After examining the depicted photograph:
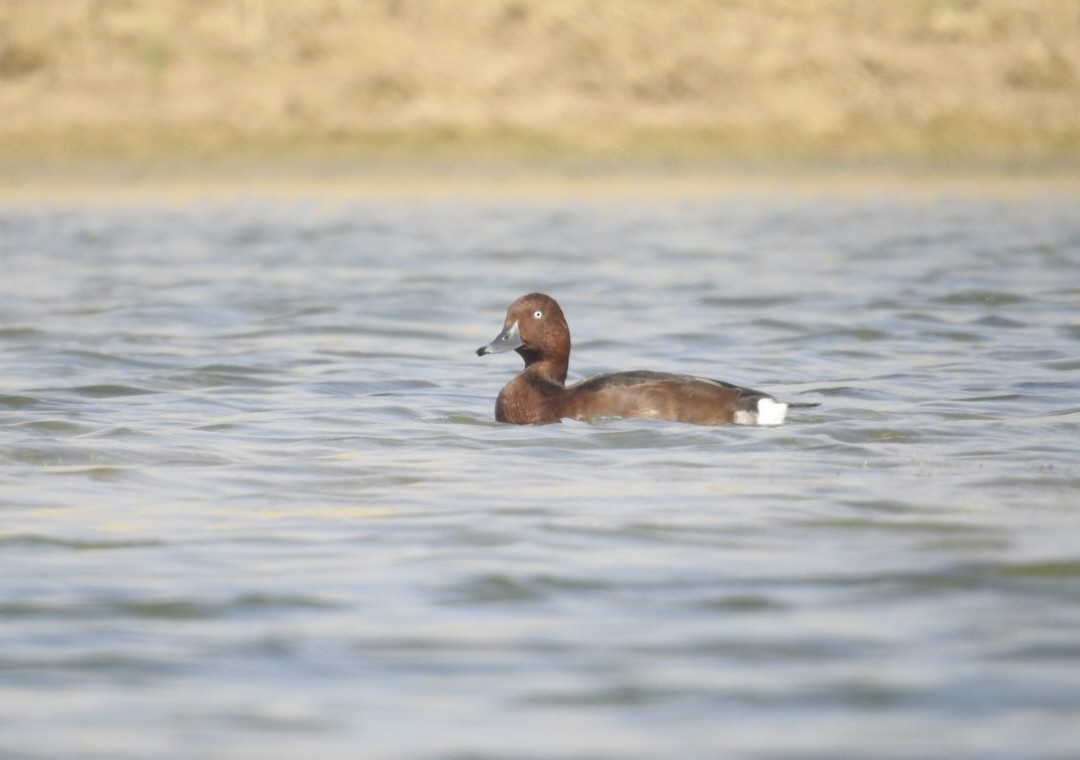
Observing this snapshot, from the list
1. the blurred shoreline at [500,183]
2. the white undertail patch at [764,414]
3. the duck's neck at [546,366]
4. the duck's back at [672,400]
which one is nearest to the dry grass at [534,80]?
the blurred shoreline at [500,183]

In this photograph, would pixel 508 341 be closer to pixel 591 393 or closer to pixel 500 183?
pixel 591 393

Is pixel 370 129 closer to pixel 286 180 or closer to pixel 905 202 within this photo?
pixel 286 180

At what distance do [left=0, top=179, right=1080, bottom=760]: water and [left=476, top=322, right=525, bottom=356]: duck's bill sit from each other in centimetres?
37

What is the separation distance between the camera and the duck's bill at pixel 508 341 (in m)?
9.41

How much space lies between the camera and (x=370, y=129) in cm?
2988

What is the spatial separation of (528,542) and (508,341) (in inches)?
119

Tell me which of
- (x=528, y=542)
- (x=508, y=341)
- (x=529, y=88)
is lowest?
(x=528, y=542)

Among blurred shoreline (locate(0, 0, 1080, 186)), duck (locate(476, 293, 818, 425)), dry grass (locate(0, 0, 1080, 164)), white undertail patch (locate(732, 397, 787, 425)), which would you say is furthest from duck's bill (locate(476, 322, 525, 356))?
dry grass (locate(0, 0, 1080, 164))

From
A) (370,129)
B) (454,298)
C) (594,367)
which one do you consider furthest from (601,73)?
(594,367)

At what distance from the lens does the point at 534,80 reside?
103 feet

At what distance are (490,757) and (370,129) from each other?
26.0m

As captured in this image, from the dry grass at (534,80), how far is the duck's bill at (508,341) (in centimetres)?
2020

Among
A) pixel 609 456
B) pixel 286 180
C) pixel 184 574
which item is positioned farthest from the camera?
pixel 286 180

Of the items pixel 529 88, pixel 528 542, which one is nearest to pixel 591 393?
pixel 528 542
